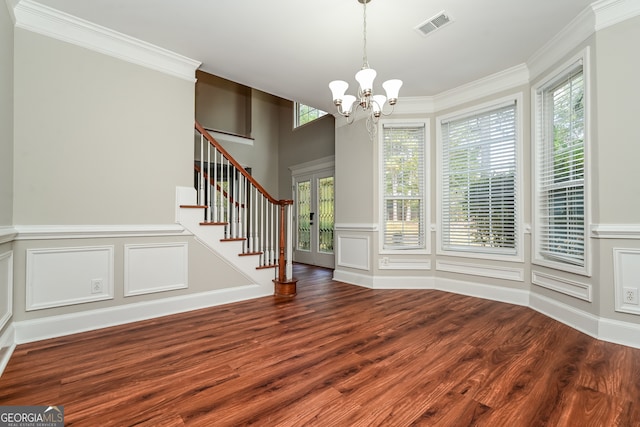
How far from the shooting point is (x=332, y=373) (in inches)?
75.0

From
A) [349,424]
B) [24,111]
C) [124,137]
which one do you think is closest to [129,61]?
[124,137]

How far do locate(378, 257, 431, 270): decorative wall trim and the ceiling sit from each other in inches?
95.0

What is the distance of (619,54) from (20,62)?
4826mm

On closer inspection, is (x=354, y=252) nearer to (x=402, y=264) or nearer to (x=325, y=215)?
(x=402, y=264)

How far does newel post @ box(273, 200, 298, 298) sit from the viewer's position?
12.4 ft

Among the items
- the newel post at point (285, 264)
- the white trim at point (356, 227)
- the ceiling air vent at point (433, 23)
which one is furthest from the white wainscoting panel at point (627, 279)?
the newel post at point (285, 264)

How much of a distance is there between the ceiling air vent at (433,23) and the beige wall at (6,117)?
3.21 m

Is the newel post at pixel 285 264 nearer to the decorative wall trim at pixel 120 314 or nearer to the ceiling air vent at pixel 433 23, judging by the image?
the decorative wall trim at pixel 120 314

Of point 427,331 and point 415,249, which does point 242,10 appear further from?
point 415,249

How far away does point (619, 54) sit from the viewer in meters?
2.42

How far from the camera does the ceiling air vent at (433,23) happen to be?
2.56 meters

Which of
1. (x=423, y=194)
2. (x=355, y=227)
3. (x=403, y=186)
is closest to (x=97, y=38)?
(x=355, y=227)

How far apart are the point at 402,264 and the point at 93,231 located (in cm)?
366

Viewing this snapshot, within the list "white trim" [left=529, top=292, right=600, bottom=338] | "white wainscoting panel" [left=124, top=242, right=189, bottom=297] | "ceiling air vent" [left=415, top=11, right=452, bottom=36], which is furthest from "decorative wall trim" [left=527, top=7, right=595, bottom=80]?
"white wainscoting panel" [left=124, top=242, right=189, bottom=297]
